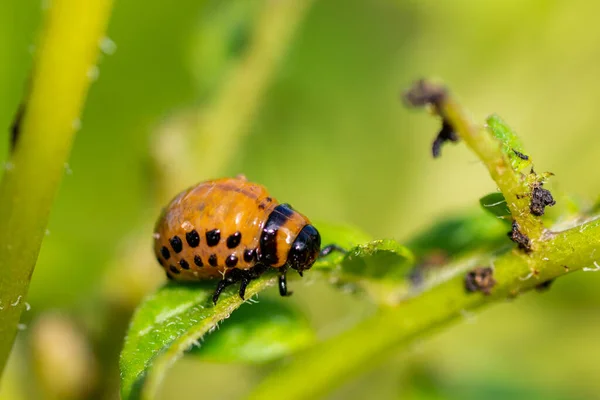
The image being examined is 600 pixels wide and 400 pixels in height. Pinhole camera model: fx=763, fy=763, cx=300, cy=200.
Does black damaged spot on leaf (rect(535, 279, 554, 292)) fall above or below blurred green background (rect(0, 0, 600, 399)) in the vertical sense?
below

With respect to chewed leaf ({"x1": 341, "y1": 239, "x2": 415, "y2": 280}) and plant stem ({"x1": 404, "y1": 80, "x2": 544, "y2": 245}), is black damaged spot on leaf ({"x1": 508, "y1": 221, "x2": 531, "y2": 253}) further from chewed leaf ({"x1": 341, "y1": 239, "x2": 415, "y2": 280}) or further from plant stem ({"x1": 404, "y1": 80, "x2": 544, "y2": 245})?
chewed leaf ({"x1": 341, "y1": 239, "x2": 415, "y2": 280})

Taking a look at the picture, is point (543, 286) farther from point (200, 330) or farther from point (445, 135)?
point (200, 330)

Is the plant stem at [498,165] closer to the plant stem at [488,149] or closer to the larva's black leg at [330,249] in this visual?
the plant stem at [488,149]

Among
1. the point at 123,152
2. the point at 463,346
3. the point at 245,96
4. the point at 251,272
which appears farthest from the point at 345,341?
the point at 123,152

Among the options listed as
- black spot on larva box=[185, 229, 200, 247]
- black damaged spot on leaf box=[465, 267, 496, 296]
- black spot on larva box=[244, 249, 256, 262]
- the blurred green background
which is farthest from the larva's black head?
the blurred green background

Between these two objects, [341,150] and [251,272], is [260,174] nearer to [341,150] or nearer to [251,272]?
[341,150]

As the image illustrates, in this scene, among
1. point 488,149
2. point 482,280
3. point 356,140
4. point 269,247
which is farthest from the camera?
point 356,140

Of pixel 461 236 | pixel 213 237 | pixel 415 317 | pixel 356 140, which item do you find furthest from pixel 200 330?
pixel 356 140
